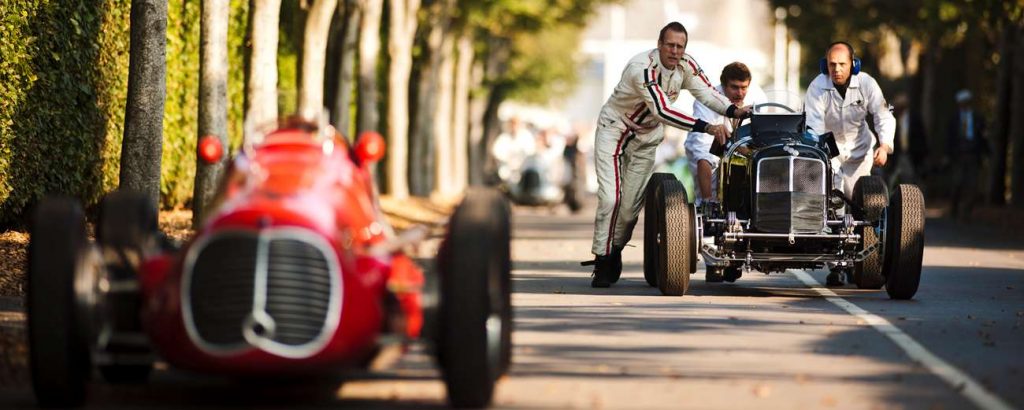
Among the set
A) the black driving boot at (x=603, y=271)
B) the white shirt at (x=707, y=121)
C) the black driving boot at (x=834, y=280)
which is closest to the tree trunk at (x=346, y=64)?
the white shirt at (x=707, y=121)

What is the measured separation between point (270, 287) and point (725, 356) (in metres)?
3.55

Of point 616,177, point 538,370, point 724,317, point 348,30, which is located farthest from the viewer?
point 348,30

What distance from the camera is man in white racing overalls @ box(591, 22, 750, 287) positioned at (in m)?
16.0

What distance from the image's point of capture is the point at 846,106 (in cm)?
1719

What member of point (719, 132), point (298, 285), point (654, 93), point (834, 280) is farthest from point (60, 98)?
point (298, 285)

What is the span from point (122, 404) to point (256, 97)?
12393 millimetres

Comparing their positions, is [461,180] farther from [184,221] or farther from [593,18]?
[184,221]

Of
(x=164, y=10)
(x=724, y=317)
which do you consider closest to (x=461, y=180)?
(x=164, y=10)

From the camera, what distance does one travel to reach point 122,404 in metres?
9.00

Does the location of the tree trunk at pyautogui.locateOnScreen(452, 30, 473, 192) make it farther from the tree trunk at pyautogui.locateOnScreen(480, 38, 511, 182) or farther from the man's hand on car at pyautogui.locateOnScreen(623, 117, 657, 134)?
the man's hand on car at pyautogui.locateOnScreen(623, 117, 657, 134)

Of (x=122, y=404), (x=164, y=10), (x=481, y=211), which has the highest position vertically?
(x=164, y=10)

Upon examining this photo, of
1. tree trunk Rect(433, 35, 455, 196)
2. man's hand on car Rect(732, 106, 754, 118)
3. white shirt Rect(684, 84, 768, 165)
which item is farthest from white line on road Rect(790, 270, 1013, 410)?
tree trunk Rect(433, 35, 455, 196)

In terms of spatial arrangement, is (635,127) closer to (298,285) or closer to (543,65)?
(298,285)

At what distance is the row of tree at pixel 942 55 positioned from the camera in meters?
33.2
